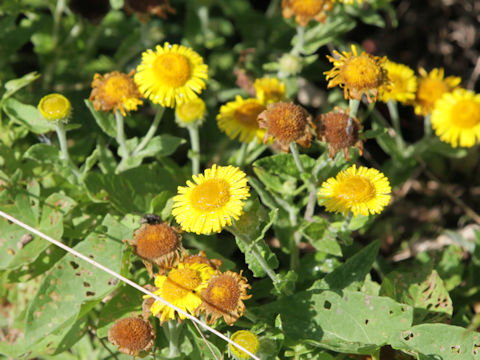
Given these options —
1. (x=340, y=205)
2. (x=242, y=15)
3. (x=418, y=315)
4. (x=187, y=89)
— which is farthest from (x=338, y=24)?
(x=418, y=315)

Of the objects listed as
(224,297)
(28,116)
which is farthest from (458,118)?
(28,116)

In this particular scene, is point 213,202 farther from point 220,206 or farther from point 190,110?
point 190,110

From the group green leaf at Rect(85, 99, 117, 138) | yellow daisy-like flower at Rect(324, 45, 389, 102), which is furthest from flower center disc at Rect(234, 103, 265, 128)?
green leaf at Rect(85, 99, 117, 138)

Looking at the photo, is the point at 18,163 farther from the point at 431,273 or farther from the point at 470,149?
the point at 470,149

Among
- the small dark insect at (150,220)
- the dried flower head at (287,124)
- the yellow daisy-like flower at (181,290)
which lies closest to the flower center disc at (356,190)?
the dried flower head at (287,124)

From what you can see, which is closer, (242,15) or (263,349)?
(263,349)
